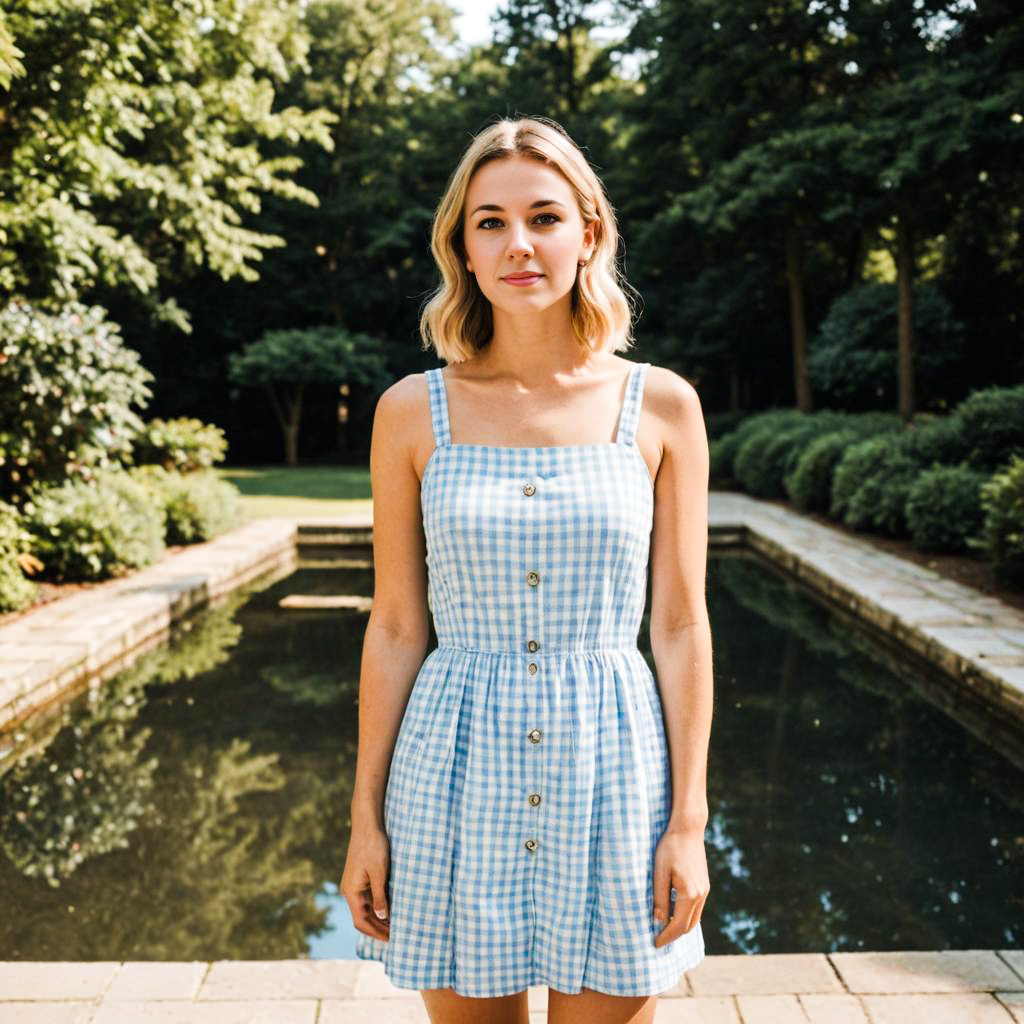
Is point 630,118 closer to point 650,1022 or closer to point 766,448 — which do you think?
point 766,448

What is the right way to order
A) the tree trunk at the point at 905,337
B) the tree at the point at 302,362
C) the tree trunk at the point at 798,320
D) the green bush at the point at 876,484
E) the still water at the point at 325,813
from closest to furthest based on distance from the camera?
the still water at the point at 325,813, the green bush at the point at 876,484, the tree trunk at the point at 905,337, the tree trunk at the point at 798,320, the tree at the point at 302,362

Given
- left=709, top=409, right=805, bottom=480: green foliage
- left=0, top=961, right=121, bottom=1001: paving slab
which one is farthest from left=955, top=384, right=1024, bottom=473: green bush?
left=0, top=961, right=121, bottom=1001: paving slab

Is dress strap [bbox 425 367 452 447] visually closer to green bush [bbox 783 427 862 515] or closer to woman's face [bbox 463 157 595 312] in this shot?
woman's face [bbox 463 157 595 312]

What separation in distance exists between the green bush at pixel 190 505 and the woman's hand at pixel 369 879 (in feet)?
28.7

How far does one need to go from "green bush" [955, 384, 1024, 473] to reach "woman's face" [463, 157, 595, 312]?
881 cm

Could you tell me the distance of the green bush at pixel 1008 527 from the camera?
7.14m

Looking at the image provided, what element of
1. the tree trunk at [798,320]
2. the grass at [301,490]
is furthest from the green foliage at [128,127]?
the tree trunk at [798,320]

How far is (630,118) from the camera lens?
19.3m

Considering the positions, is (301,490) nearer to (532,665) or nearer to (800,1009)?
(800,1009)

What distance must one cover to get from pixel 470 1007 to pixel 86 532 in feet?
24.5

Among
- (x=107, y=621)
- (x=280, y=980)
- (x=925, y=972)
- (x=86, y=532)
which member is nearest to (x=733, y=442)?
(x=86, y=532)

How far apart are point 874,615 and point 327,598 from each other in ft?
13.6

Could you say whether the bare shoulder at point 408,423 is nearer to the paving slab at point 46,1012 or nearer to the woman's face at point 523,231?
the woman's face at point 523,231

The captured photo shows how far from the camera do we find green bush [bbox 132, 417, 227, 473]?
39.4 feet
